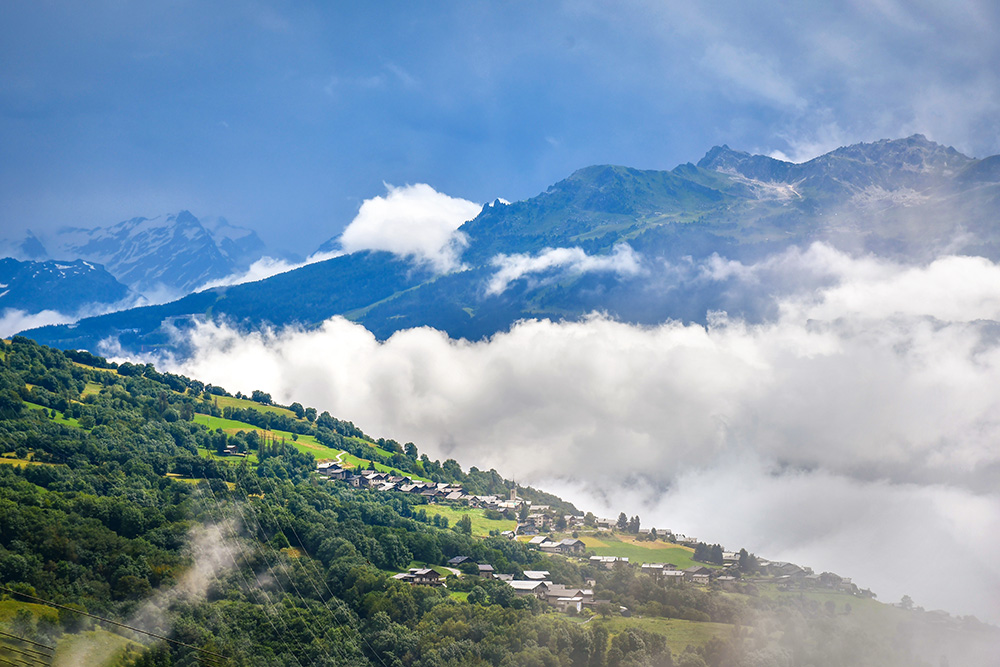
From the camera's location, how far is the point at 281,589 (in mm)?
63844

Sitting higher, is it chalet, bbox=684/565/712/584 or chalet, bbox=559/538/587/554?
chalet, bbox=559/538/587/554

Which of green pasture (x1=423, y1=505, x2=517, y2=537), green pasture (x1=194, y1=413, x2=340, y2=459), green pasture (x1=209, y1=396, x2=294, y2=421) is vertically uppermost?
green pasture (x1=209, y1=396, x2=294, y2=421)

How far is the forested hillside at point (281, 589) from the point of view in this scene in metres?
53.3

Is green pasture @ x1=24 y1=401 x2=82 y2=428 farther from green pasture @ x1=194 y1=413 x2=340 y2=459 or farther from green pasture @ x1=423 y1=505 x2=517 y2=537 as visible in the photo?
green pasture @ x1=423 y1=505 x2=517 y2=537

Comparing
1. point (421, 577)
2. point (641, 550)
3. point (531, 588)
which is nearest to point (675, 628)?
point (531, 588)

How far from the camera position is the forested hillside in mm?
53281

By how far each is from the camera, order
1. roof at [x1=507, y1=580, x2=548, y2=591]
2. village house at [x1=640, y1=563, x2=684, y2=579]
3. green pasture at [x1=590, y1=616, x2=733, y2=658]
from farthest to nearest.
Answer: village house at [x1=640, y1=563, x2=684, y2=579]
roof at [x1=507, y1=580, x2=548, y2=591]
green pasture at [x1=590, y1=616, x2=733, y2=658]

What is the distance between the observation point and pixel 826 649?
67.6 metres

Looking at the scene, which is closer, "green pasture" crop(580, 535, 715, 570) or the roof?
the roof

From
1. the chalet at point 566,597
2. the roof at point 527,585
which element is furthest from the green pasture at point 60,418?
the chalet at point 566,597

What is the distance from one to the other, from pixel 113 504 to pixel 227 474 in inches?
908

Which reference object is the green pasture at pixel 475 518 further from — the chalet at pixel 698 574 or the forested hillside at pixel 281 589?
the chalet at pixel 698 574

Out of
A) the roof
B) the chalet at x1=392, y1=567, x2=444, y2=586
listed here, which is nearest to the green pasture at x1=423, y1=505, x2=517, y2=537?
the roof

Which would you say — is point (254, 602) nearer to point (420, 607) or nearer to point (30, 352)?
point (420, 607)
